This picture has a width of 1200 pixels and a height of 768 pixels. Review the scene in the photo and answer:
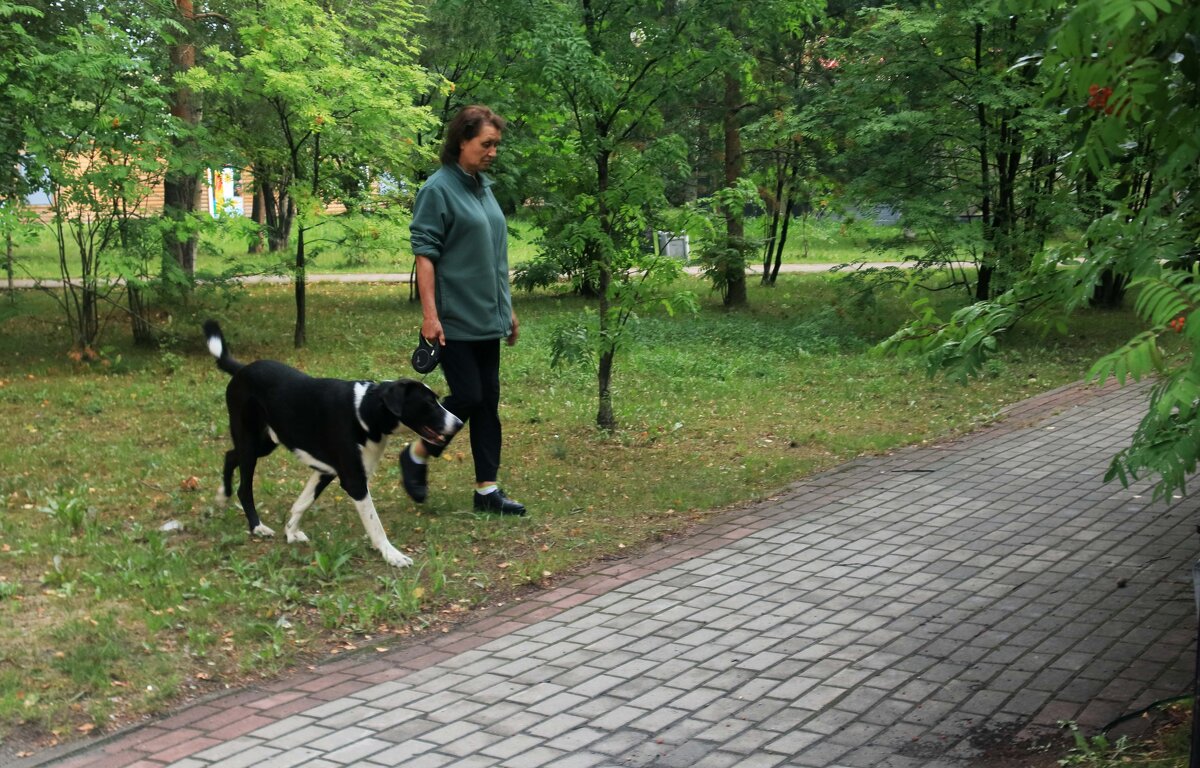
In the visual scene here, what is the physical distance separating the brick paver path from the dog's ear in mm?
1153

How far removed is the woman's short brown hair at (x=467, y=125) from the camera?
22.4ft

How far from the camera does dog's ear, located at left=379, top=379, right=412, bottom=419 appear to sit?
604cm

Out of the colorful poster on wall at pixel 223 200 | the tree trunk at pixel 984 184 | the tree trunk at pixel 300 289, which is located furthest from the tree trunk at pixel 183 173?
the tree trunk at pixel 984 184

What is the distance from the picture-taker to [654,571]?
6441 millimetres

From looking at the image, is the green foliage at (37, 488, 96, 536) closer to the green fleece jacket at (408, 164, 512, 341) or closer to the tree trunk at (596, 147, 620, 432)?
the green fleece jacket at (408, 164, 512, 341)

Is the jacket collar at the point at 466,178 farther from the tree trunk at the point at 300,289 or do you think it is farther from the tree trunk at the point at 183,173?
the tree trunk at the point at 300,289

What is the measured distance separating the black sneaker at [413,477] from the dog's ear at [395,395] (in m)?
1.09

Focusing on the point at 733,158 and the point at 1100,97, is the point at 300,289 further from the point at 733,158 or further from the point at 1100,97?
the point at 1100,97

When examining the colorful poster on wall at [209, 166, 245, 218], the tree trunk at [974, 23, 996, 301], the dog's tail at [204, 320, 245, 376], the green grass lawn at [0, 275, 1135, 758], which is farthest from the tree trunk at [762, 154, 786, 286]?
the dog's tail at [204, 320, 245, 376]

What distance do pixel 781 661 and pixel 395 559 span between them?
2.20 meters

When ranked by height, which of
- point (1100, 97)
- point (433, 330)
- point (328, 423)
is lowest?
point (328, 423)

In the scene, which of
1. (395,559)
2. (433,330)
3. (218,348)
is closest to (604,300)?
(433,330)

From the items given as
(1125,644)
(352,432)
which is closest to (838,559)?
(1125,644)

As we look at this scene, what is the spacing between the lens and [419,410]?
615 centimetres
